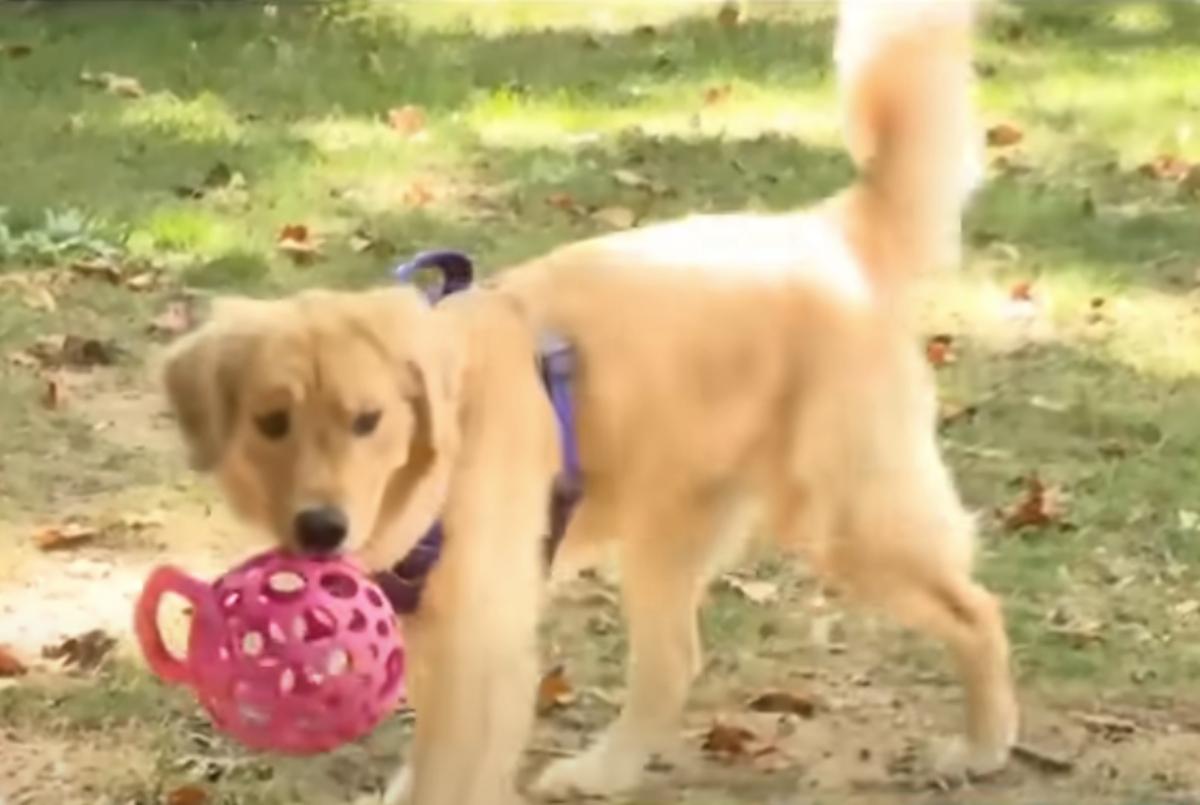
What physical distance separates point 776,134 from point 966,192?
166 inches

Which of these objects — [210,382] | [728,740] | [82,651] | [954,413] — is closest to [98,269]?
[954,413]

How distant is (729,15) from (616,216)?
130 inches

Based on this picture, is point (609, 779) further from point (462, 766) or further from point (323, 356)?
point (323, 356)

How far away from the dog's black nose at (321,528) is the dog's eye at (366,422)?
121 mm

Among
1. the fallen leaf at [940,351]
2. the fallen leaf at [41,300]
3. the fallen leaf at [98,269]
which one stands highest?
the fallen leaf at [98,269]

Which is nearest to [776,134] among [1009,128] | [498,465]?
[1009,128]

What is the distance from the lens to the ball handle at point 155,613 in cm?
397

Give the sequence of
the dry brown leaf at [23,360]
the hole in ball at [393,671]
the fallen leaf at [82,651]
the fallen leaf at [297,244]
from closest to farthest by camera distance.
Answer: the hole in ball at [393,671] < the fallen leaf at [82,651] < the dry brown leaf at [23,360] < the fallen leaf at [297,244]

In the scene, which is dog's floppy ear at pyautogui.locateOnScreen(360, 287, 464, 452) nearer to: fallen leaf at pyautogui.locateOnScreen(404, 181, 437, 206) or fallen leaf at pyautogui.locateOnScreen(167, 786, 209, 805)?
fallen leaf at pyautogui.locateOnScreen(167, 786, 209, 805)

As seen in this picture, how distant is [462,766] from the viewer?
4.08 metres

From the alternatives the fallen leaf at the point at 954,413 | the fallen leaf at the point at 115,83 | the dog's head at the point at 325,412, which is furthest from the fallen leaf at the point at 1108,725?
the fallen leaf at the point at 115,83

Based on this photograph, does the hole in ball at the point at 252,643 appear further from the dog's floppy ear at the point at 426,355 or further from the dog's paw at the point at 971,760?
the dog's paw at the point at 971,760

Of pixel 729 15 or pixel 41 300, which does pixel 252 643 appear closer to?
pixel 41 300

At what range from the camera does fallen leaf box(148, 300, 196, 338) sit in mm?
6801
